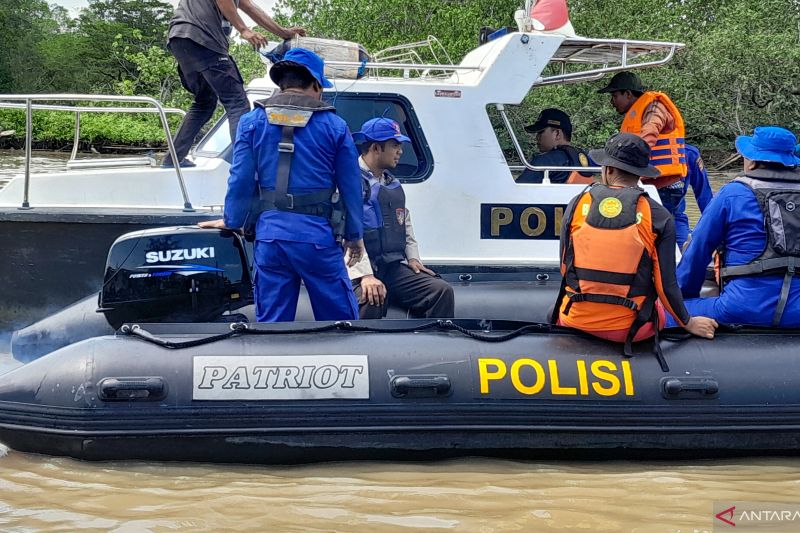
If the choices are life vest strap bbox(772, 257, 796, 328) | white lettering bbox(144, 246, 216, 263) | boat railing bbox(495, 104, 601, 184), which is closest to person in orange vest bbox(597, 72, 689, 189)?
boat railing bbox(495, 104, 601, 184)

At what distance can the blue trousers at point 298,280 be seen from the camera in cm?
434

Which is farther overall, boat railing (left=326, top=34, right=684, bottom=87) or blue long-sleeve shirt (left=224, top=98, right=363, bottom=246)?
boat railing (left=326, top=34, right=684, bottom=87)

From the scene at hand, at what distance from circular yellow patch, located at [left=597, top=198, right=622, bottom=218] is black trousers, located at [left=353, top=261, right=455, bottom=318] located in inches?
48.5

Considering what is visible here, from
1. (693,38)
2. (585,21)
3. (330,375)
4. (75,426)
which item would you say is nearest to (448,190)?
(330,375)

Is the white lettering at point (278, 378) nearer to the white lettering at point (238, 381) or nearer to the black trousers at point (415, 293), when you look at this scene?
the white lettering at point (238, 381)

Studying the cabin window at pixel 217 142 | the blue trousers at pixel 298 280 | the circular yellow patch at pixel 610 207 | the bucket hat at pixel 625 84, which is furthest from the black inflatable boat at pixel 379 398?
the bucket hat at pixel 625 84

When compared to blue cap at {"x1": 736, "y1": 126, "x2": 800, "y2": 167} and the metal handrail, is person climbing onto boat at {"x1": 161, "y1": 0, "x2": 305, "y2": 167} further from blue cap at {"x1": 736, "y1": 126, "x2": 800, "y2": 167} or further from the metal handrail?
blue cap at {"x1": 736, "y1": 126, "x2": 800, "y2": 167}

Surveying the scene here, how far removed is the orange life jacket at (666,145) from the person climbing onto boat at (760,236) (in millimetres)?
1654

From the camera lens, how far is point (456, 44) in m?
18.2

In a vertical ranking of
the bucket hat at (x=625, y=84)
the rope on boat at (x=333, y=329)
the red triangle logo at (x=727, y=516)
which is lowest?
the red triangle logo at (x=727, y=516)

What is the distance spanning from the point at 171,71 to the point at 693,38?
14.4 m

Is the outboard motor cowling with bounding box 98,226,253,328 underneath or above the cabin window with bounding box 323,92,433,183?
underneath

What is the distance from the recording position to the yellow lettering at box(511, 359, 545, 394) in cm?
423

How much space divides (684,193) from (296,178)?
3505 millimetres
